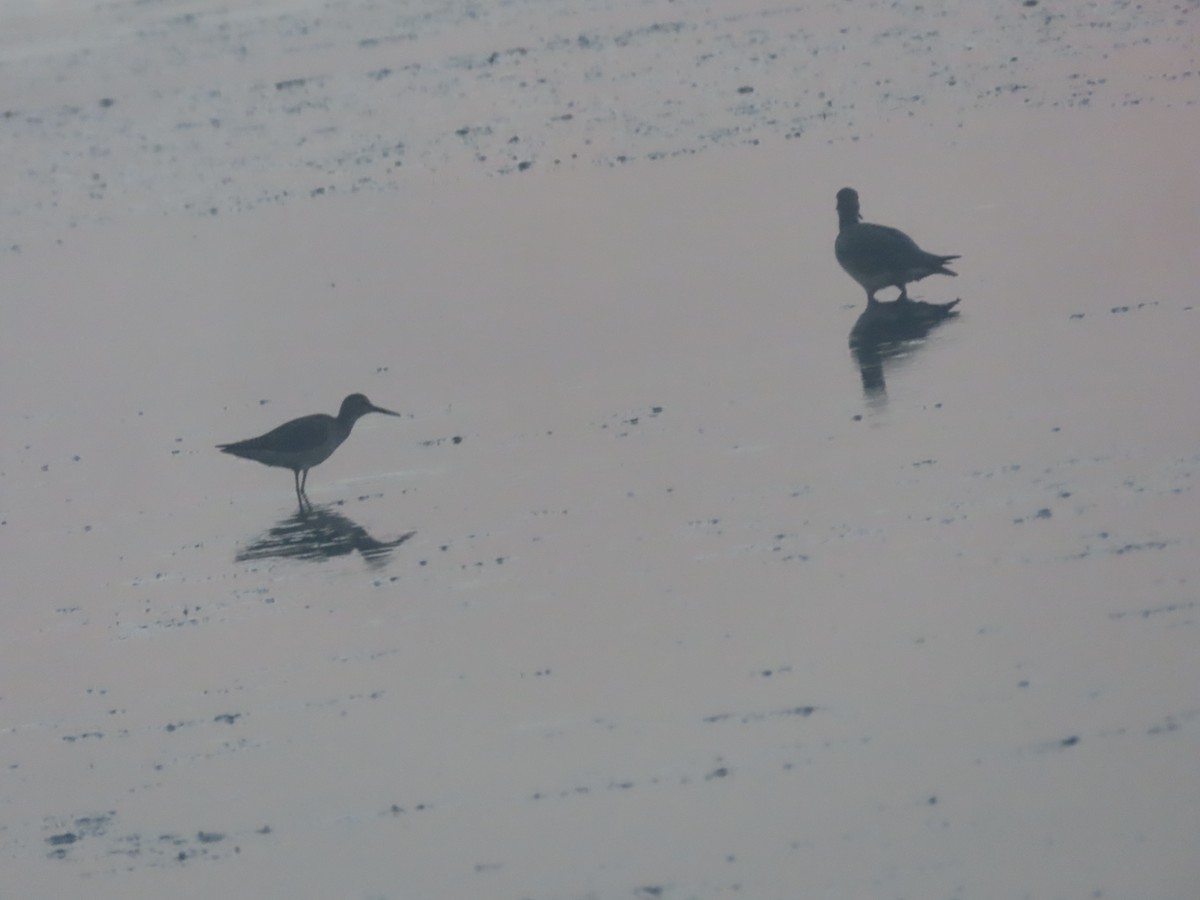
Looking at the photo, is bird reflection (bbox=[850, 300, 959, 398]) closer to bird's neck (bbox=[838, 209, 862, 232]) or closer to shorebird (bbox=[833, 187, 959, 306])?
shorebird (bbox=[833, 187, 959, 306])

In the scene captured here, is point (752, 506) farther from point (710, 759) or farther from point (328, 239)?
point (328, 239)

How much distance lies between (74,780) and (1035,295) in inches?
230

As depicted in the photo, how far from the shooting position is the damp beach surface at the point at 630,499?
20.8 feet

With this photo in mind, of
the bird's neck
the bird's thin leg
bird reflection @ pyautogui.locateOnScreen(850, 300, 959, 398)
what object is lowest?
the bird's thin leg

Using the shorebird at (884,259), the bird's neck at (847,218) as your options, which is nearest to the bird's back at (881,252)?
the shorebird at (884,259)

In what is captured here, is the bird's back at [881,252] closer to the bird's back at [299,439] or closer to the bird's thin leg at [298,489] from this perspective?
the bird's back at [299,439]

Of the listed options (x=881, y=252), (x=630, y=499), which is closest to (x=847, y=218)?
(x=881, y=252)

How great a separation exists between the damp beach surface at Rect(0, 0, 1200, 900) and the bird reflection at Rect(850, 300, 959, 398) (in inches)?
2.7

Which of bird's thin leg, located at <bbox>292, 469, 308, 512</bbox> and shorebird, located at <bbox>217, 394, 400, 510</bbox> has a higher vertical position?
shorebird, located at <bbox>217, 394, 400, 510</bbox>

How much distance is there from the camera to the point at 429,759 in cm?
691

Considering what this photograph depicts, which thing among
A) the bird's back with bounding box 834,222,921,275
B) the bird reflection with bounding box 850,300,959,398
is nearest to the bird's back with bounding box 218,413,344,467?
the bird reflection with bounding box 850,300,959,398

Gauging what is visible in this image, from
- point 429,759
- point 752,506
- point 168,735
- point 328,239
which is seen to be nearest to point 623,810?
point 429,759

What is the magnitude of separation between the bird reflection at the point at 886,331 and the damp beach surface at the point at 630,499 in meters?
0.07

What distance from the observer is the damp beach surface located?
6340 millimetres
